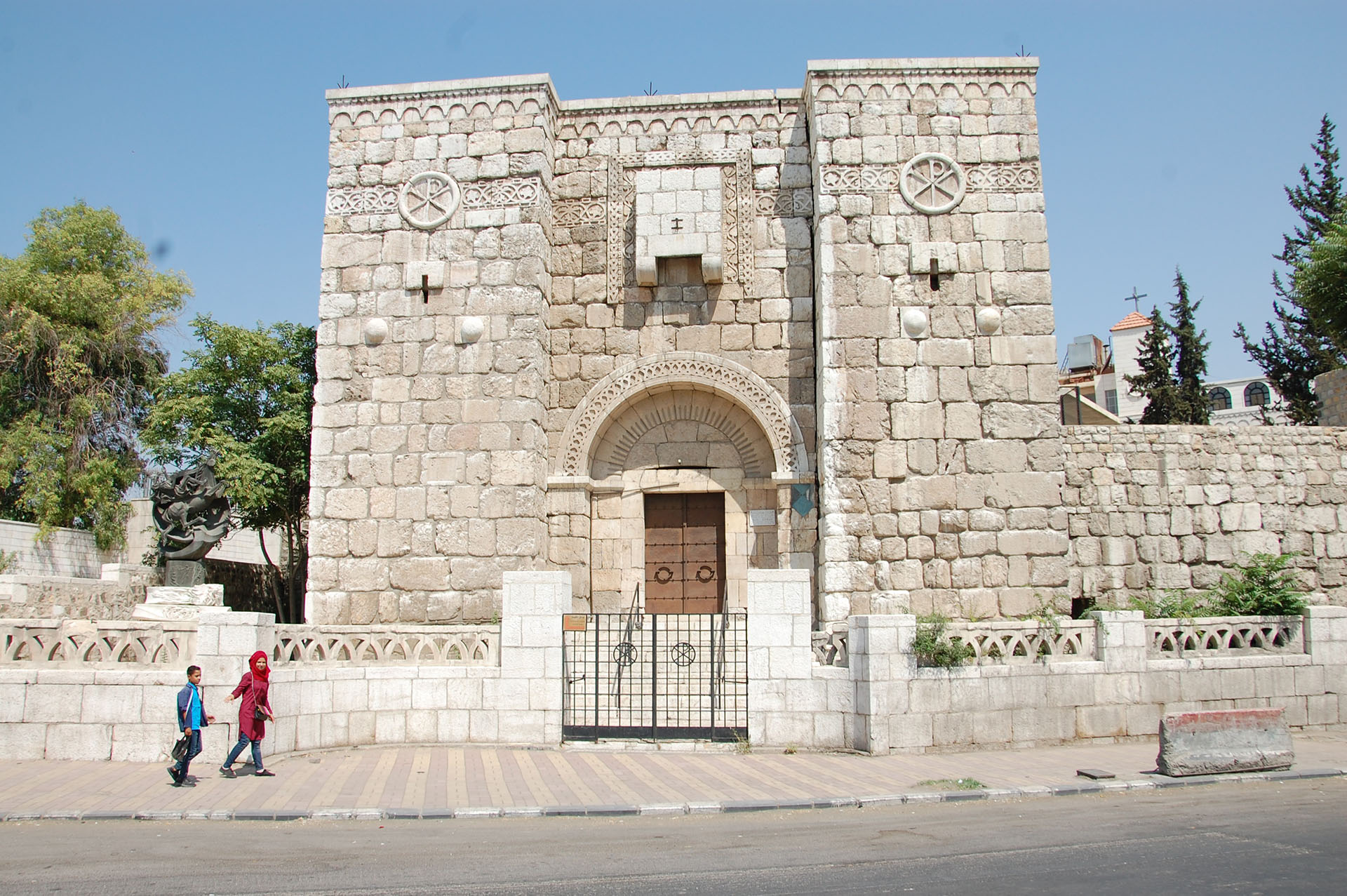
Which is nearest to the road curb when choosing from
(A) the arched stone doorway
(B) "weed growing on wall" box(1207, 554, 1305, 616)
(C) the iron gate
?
(C) the iron gate

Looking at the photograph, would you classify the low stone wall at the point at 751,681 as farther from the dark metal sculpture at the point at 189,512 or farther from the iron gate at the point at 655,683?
the dark metal sculpture at the point at 189,512

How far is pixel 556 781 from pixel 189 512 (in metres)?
6.29

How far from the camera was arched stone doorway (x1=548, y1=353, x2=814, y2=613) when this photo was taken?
13.1 meters

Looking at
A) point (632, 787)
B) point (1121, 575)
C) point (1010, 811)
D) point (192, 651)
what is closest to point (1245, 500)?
point (1121, 575)

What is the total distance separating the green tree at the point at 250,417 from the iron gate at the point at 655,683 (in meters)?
6.69

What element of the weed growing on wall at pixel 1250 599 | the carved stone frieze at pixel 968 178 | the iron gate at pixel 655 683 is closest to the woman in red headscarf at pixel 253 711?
the iron gate at pixel 655 683

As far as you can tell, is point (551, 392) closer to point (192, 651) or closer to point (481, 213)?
point (481, 213)

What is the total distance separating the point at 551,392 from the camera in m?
13.4

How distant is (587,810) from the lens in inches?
285

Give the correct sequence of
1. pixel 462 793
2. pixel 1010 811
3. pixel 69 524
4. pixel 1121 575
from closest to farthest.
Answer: pixel 1010 811 < pixel 462 793 < pixel 1121 575 < pixel 69 524

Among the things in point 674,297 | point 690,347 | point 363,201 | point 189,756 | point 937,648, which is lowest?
point 189,756

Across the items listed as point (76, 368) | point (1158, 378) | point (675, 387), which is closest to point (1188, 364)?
point (1158, 378)

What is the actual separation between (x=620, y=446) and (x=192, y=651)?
612 centimetres

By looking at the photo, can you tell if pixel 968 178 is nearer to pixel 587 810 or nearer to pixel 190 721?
pixel 587 810
